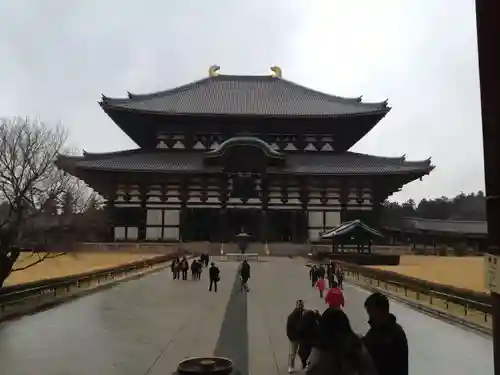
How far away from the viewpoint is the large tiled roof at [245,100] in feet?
174

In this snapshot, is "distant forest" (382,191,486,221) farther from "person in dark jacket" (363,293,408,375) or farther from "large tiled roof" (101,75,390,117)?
"person in dark jacket" (363,293,408,375)

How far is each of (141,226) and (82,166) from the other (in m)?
8.03

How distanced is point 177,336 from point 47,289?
28.5 ft

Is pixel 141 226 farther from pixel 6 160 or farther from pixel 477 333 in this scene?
pixel 477 333

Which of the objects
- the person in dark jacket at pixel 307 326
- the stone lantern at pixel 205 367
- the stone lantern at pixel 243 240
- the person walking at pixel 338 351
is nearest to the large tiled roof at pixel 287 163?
the stone lantern at pixel 243 240

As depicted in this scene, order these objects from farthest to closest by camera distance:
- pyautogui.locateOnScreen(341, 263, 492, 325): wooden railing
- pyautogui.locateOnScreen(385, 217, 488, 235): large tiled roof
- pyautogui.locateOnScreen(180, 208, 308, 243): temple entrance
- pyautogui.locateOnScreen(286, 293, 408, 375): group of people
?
pyautogui.locateOnScreen(385, 217, 488, 235): large tiled roof, pyautogui.locateOnScreen(180, 208, 308, 243): temple entrance, pyautogui.locateOnScreen(341, 263, 492, 325): wooden railing, pyautogui.locateOnScreen(286, 293, 408, 375): group of people

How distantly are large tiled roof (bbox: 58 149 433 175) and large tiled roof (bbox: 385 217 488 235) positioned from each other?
8.57 metres

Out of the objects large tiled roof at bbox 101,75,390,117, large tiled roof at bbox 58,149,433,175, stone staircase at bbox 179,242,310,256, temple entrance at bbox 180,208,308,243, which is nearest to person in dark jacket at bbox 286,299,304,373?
stone staircase at bbox 179,242,310,256

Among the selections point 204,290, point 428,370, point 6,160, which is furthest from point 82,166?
point 428,370

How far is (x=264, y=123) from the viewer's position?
5391cm

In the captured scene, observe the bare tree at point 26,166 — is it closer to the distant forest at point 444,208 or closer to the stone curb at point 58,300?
the stone curb at point 58,300

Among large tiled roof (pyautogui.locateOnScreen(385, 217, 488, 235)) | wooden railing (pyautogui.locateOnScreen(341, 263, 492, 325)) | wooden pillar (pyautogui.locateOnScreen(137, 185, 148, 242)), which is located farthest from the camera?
large tiled roof (pyautogui.locateOnScreen(385, 217, 488, 235))

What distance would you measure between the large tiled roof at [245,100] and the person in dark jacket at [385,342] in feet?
160

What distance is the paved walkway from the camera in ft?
28.5
